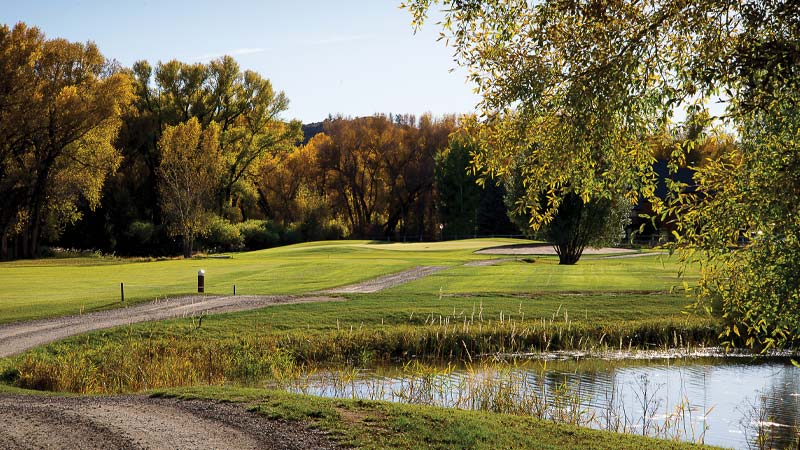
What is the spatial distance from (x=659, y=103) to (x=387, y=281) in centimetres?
2677

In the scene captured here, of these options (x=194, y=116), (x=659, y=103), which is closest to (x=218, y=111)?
(x=194, y=116)

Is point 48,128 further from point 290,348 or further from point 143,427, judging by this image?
point 143,427

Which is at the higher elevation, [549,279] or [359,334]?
[549,279]

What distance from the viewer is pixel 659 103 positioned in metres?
9.55

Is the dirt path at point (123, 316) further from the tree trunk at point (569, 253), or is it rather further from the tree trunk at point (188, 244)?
the tree trunk at point (188, 244)

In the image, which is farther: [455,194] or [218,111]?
[455,194]

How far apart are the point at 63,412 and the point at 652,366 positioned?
13.8 metres

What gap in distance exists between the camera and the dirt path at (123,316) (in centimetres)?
2030

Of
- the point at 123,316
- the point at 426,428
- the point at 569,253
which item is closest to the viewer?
the point at 426,428

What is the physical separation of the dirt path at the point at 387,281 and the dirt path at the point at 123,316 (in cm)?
282

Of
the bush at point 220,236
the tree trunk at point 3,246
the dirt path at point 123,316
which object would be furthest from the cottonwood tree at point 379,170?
the dirt path at point 123,316

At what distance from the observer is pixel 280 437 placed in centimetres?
1062

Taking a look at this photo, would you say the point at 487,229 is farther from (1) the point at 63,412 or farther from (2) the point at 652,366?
(1) the point at 63,412

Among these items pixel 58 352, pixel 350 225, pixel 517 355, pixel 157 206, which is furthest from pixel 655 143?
pixel 350 225
